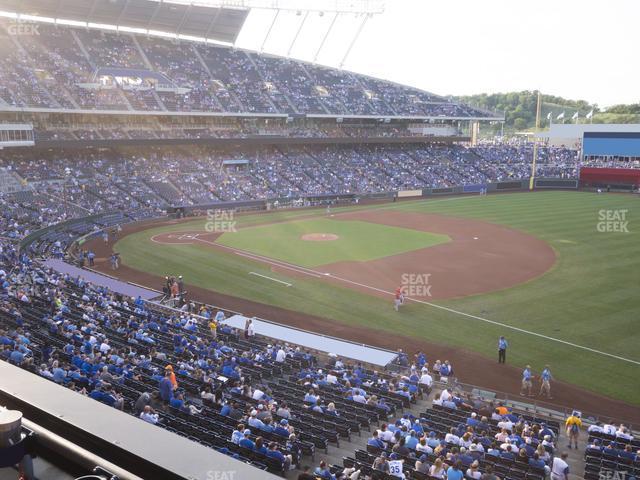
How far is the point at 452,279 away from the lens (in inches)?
1352

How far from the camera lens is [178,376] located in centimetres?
1589

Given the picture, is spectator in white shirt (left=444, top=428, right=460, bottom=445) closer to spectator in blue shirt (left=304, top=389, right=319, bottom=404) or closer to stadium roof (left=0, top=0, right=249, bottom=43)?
spectator in blue shirt (left=304, top=389, right=319, bottom=404)

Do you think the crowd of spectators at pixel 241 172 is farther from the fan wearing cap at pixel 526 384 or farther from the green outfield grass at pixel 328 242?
the fan wearing cap at pixel 526 384

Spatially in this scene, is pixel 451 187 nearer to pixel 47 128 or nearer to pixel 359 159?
pixel 359 159

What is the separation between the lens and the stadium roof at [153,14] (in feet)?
220

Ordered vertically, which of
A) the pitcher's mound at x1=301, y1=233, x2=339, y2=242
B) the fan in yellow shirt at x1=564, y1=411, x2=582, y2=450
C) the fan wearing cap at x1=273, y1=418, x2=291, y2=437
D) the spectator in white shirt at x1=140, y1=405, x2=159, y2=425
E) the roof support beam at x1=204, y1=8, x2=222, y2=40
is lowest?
the fan in yellow shirt at x1=564, y1=411, x2=582, y2=450

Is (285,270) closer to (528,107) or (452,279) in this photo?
(452,279)

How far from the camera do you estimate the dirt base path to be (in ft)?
63.1

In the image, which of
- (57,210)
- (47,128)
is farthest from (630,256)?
(47,128)

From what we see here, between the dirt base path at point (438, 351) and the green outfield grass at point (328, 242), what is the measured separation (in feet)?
30.4

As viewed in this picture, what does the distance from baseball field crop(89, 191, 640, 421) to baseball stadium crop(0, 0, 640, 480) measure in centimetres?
22

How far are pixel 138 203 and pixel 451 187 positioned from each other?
4254 centimetres

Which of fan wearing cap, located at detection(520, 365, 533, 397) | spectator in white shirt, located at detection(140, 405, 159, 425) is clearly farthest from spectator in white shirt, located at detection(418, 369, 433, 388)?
spectator in white shirt, located at detection(140, 405, 159, 425)

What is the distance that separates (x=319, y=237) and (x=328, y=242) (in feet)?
7.34
